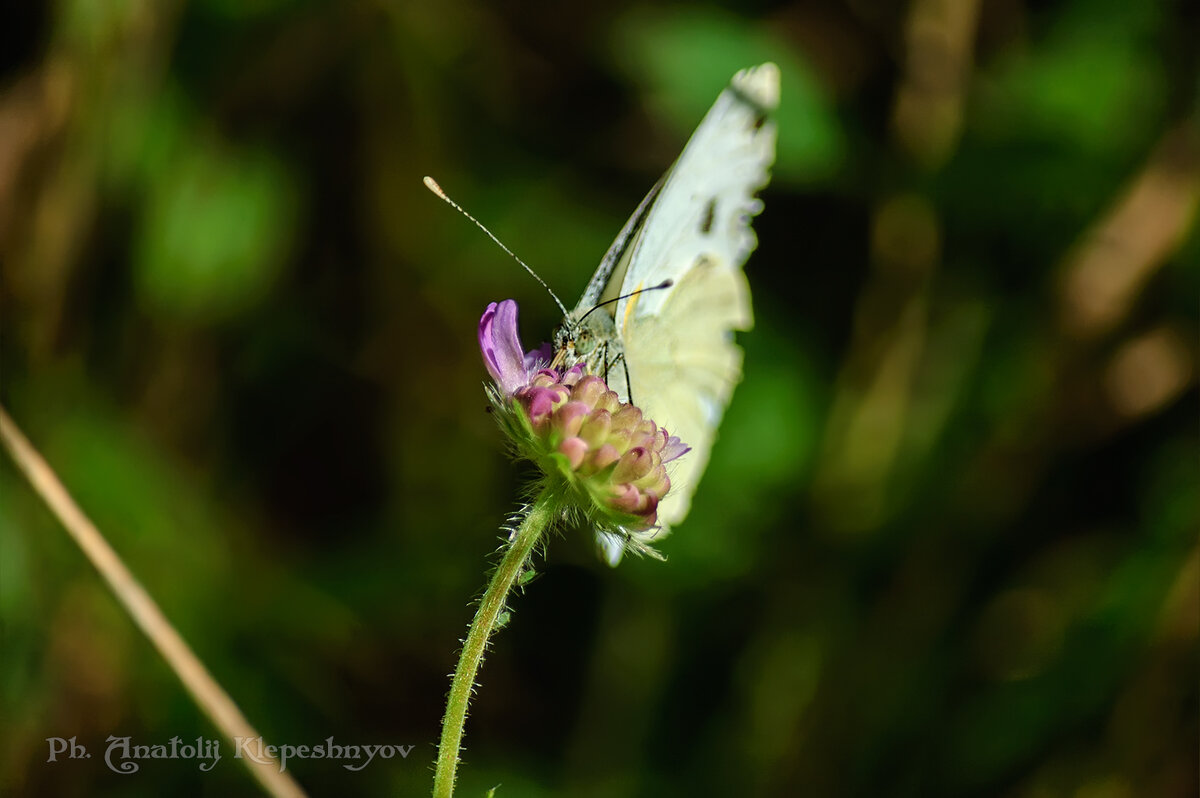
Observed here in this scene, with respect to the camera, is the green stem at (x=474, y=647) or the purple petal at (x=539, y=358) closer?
the green stem at (x=474, y=647)

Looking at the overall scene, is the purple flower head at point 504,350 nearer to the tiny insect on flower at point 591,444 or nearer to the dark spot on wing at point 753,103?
the tiny insect on flower at point 591,444

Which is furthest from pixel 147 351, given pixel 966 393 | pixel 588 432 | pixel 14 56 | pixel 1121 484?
pixel 1121 484

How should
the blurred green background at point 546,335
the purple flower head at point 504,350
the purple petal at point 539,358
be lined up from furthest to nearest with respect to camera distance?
the blurred green background at point 546,335, the purple petal at point 539,358, the purple flower head at point 504,350

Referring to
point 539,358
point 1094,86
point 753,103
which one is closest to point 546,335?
point 753,103

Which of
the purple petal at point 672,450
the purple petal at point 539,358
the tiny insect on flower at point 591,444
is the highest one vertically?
the purple petal at point 539,358

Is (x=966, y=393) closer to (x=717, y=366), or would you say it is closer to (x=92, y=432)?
(x=717, y=366)

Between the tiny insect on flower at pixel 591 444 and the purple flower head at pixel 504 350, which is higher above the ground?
the purple flower head at pixel 504 350

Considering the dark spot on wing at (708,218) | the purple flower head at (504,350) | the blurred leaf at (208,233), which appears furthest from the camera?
the blurred leaf at (208,233)

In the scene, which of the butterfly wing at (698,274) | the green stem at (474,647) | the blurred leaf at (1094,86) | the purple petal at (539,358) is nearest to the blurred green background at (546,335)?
the blurred leaf at (1094,86)
